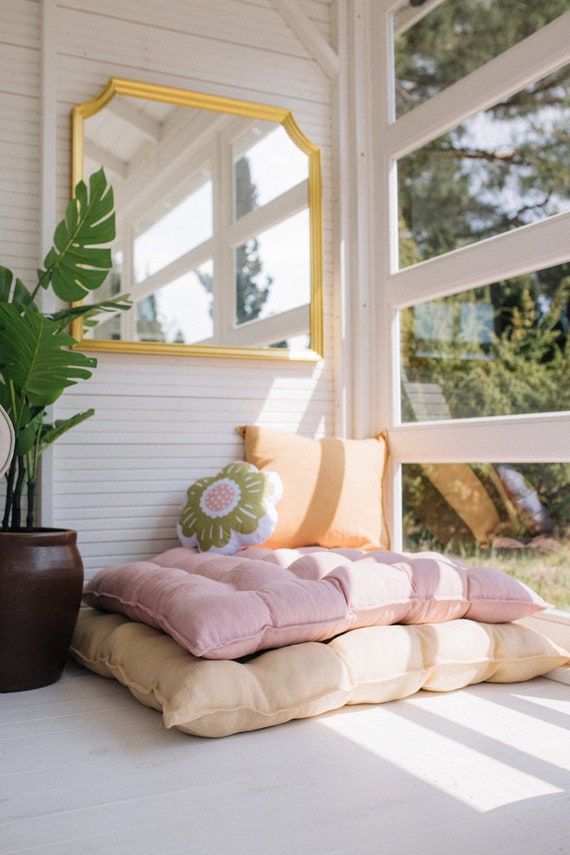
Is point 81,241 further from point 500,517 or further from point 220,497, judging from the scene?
point 500,517

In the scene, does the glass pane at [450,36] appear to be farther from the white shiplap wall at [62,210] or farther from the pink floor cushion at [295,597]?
→ the pink floor cushion at [295,597]

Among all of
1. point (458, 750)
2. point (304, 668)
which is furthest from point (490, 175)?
point (458, 750)

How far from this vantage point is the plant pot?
2.32 meters

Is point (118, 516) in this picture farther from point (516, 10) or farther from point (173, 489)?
point (516, 10)

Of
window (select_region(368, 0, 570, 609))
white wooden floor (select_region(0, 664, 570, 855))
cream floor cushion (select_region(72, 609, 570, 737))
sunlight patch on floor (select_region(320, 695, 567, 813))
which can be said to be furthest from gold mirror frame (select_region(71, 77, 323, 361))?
sunlight patch on floor (select_region(320, 695, 567, 813))

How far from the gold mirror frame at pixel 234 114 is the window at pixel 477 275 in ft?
0.83

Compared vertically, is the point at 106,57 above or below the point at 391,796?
above

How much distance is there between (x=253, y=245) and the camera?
11.1 feet

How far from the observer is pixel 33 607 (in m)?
2.34

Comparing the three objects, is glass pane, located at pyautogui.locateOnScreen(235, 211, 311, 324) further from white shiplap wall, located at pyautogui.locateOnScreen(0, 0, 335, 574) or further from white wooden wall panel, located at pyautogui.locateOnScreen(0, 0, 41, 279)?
white wooden wall panel, located at pyautogui.locateOnScreen(0, 0, 41, 279)

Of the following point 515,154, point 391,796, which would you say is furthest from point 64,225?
point 391,796

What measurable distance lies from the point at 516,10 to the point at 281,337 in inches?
56.9

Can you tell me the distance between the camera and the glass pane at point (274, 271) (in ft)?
11.1

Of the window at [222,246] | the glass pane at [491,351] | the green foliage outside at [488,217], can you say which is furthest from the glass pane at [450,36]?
the glass pane at [491,351]
